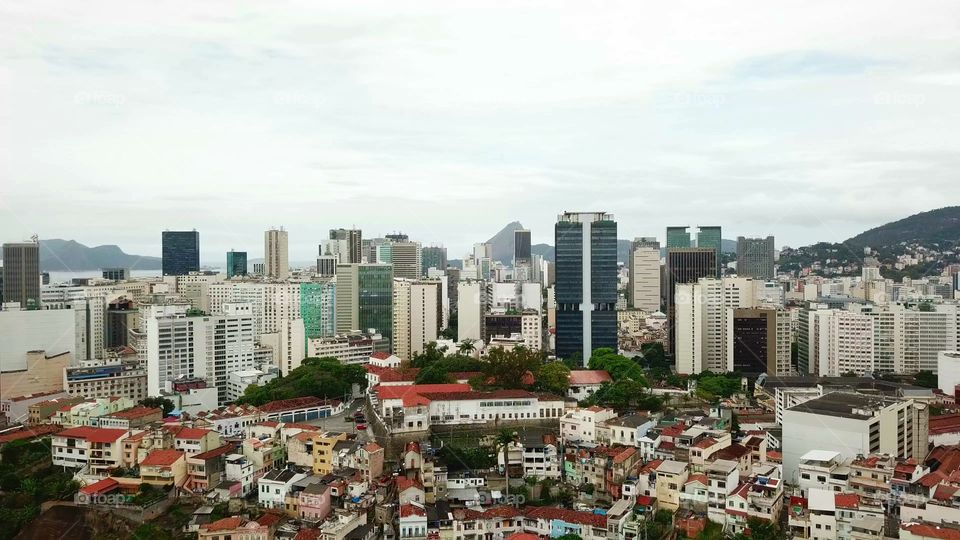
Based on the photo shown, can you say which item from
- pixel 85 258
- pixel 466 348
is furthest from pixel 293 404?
pixel 85 258

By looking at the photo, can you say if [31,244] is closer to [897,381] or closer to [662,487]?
[662,487]

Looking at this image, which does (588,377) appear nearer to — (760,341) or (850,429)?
(850,429)

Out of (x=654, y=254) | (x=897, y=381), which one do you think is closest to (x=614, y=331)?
(x=897, y=381)

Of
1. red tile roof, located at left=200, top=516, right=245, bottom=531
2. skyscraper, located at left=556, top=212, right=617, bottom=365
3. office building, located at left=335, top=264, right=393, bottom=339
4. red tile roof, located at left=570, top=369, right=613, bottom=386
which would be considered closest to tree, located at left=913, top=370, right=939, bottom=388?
red tile roof, located at left=570, top=369, right=613, bottom=386

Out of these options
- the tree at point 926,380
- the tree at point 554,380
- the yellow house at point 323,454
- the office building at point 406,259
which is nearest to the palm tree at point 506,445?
the yellow house at point 323,454

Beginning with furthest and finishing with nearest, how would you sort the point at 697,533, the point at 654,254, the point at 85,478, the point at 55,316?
the point at 654,254 < the point at 55,316 < the point at 85,478 < the point at 697,533

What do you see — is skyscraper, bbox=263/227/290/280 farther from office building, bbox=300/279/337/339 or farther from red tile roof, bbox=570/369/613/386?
red tile roof, bbox=570/369/613/386
